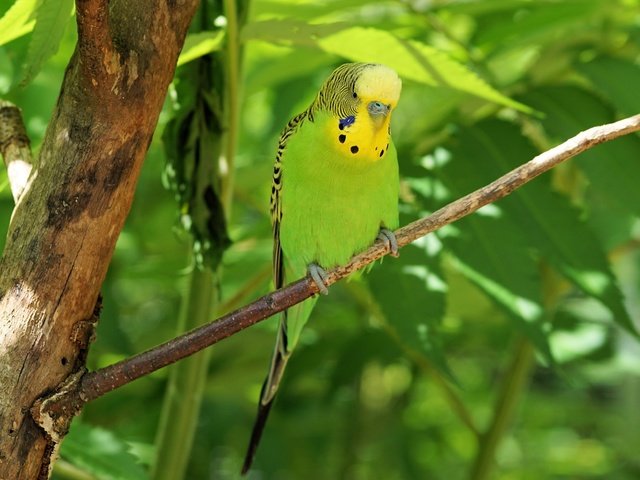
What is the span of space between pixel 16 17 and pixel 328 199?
2.47 feet

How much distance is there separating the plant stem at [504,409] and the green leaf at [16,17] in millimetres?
1625

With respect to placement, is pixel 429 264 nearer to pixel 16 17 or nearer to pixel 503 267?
pixel 503 267

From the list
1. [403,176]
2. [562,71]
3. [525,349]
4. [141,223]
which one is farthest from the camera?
[141,223]

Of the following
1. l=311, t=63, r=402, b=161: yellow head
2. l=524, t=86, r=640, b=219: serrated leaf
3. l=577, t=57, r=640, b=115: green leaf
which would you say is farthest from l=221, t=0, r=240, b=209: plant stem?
l=577, t=57, r=640, b=115: green leaf

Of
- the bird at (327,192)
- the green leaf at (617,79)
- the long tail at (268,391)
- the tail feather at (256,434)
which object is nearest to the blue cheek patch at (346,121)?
the bird at (327,192)

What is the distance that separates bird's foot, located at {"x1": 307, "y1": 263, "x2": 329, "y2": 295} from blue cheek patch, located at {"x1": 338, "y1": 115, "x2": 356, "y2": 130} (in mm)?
297

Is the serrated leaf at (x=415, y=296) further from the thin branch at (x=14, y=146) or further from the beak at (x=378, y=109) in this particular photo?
the thin branch at (x=14, y=146)

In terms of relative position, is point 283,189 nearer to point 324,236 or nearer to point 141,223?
point 324,236

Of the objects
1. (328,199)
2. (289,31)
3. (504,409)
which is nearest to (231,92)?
(289,31)

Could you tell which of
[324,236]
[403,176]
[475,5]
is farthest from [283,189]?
[475,5]

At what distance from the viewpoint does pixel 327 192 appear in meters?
1.89

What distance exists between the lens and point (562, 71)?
7.88 feet

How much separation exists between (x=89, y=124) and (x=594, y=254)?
3.96ft

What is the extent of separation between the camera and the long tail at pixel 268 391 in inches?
76.3
